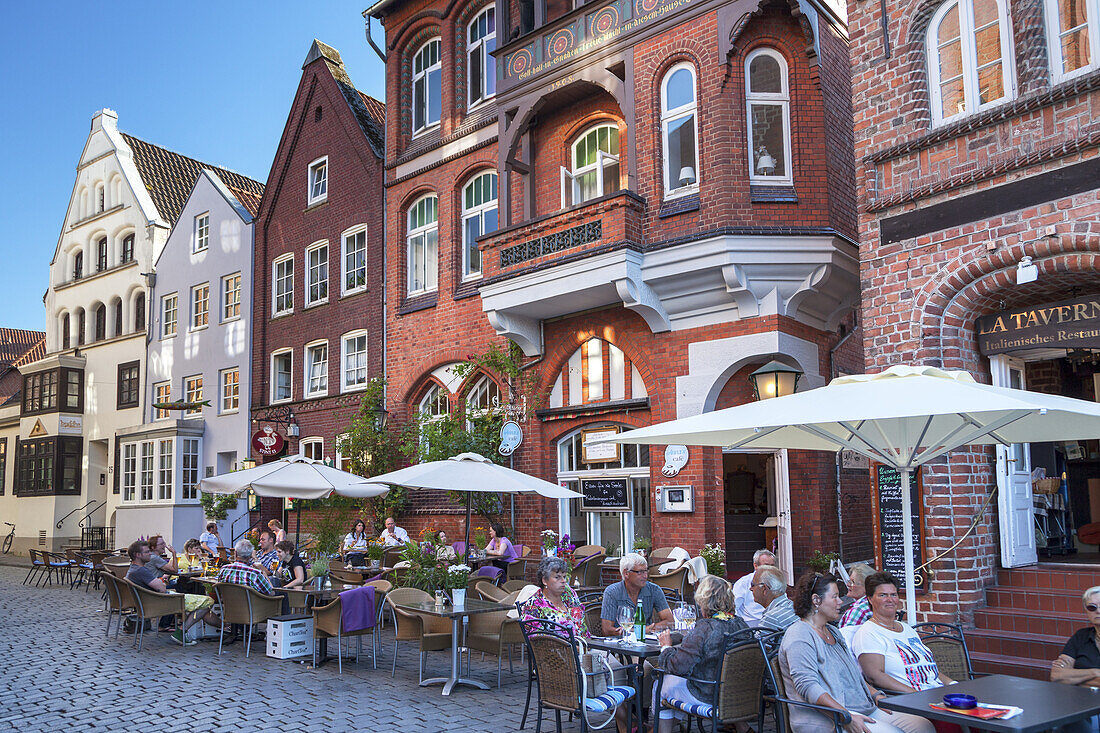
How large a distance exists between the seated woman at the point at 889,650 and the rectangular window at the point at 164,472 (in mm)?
23543

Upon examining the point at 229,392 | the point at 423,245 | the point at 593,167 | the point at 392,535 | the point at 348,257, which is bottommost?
the point at 392,535

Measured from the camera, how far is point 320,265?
22.0 m

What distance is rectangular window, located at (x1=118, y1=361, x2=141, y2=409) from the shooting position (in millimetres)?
28891

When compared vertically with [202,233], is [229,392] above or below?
below

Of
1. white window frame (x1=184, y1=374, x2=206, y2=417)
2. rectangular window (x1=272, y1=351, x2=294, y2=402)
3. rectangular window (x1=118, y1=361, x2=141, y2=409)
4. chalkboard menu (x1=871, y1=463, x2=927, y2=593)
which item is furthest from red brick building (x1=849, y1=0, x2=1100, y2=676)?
rectangular window (x1=118, y1=361, x2=141, y2=409)

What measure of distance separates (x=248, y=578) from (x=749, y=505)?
941 cm

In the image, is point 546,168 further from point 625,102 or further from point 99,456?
point 99,456

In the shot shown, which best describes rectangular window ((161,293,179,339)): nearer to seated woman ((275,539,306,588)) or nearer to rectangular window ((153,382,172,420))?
rectangular window ((153,382,172,420))

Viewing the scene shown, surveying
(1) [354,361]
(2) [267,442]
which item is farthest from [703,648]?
(2) [267,442]

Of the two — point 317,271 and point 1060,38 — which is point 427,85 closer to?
point 317,271

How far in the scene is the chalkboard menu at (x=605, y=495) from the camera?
14898 mm

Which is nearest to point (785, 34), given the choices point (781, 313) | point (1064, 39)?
point (781, 313)

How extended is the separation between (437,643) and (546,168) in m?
9.78

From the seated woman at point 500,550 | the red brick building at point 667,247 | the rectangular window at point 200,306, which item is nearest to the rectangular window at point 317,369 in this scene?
the red brick building at point 667,247
